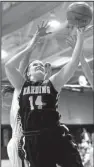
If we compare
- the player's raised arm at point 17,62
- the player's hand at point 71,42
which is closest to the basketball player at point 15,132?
the player's raised arm at point 17,62

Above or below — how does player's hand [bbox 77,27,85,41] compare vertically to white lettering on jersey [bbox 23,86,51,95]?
above

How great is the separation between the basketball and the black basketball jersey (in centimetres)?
A: 51

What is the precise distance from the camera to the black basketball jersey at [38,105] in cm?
275

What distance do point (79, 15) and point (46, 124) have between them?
87 centimetres

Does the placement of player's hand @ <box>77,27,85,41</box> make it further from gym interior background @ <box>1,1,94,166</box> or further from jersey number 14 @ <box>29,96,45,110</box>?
jersey number 14 @ <box>29,96,45,110</box>

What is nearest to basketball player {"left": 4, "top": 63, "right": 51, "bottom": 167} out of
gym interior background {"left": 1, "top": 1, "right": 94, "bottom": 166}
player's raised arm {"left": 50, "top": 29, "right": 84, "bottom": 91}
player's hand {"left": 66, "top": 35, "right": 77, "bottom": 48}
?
player's raised arm {"left": 50, "top": 29, "right": 84, "bottom": 91}

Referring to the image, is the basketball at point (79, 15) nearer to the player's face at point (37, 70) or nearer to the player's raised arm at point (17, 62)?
the player's raised arm at point (17, 62)

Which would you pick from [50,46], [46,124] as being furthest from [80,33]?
[50,46]

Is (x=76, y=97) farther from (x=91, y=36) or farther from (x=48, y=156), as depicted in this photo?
(x=48, y=156)

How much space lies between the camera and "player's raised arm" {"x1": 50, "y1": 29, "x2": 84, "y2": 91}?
277 cm

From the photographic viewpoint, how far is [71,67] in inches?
109

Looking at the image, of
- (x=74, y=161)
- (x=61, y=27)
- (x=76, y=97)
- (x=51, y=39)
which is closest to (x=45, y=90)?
(x=74, y=161)

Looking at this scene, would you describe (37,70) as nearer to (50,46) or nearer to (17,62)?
(17,62)

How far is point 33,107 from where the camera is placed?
2.78 m
